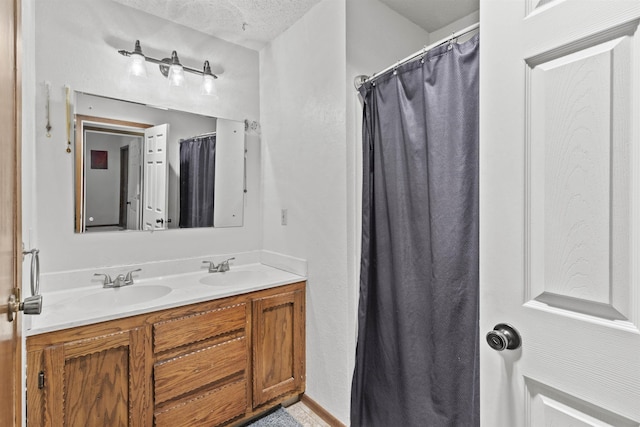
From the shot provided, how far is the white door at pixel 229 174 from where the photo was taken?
236 centimetres

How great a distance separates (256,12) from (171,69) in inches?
26.2

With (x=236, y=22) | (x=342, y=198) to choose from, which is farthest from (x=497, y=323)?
(x=236, y=22)

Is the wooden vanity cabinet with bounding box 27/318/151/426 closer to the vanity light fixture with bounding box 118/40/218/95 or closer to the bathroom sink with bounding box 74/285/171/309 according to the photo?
the bathroom sink with bounding box 74/285/171/309

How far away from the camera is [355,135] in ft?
5.94

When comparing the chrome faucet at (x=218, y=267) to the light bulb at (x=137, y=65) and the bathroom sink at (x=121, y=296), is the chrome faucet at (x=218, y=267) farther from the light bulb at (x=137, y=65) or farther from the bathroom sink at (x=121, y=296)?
the light bulb at (x=137, y=65)

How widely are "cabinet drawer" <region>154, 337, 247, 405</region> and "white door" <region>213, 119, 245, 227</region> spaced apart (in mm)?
943

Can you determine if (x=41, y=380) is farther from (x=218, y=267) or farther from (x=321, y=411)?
(x=321, y=411)

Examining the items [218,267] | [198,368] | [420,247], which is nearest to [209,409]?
[198,368]

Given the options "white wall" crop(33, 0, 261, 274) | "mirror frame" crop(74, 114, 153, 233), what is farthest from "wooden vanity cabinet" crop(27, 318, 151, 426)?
"mirror frame" crop(74, 114, 153, 233)

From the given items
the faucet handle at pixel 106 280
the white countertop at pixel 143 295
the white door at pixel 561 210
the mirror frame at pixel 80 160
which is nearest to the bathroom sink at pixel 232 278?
the white countertop at pixel 143 295

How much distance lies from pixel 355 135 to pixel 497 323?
1.22m

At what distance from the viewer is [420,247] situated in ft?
4.74

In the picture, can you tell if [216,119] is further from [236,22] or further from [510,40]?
[510,40]

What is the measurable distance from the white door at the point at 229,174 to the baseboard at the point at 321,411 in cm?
132
